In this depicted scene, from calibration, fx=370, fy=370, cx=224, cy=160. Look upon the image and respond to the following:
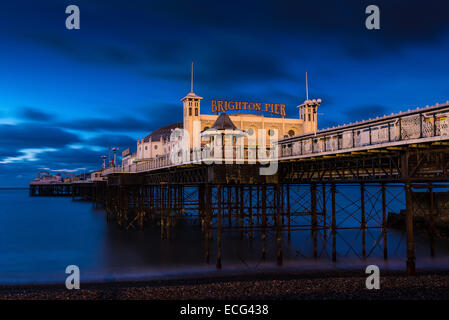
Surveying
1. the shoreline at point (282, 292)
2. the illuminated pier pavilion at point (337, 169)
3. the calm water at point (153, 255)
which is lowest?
the calm water at point (153, 255)

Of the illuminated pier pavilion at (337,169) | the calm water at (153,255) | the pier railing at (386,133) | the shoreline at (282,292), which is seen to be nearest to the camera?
the pier railing at (386,133)

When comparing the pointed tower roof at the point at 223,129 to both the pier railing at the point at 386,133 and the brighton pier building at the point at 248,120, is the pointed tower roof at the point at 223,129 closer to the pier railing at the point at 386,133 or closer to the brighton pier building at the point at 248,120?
the pier railing at the point at 386,133

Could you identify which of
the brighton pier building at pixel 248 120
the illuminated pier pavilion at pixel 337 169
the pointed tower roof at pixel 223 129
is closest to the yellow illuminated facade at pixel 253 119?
the brighton pier building at pixel 248 120

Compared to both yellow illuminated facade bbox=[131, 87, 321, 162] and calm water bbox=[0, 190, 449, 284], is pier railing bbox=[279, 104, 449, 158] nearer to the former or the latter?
calm water bbox=[0, 190, 449, 284]

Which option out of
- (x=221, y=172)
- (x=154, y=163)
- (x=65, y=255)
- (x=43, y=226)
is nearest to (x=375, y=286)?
(x=221, y=172)

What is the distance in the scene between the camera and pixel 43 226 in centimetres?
4616

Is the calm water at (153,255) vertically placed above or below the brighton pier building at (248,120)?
below

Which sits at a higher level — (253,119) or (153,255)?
(253,119)

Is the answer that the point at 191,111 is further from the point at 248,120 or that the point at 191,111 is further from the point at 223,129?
the point at 223,129

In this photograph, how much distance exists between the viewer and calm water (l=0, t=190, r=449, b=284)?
20.6 meters

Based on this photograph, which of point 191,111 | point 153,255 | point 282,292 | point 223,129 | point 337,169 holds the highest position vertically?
point 191,111

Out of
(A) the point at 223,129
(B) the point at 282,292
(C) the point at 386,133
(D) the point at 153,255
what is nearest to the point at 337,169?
(C) the point at 386,133

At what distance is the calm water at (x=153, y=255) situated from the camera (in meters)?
20.6

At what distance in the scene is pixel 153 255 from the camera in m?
24.9
